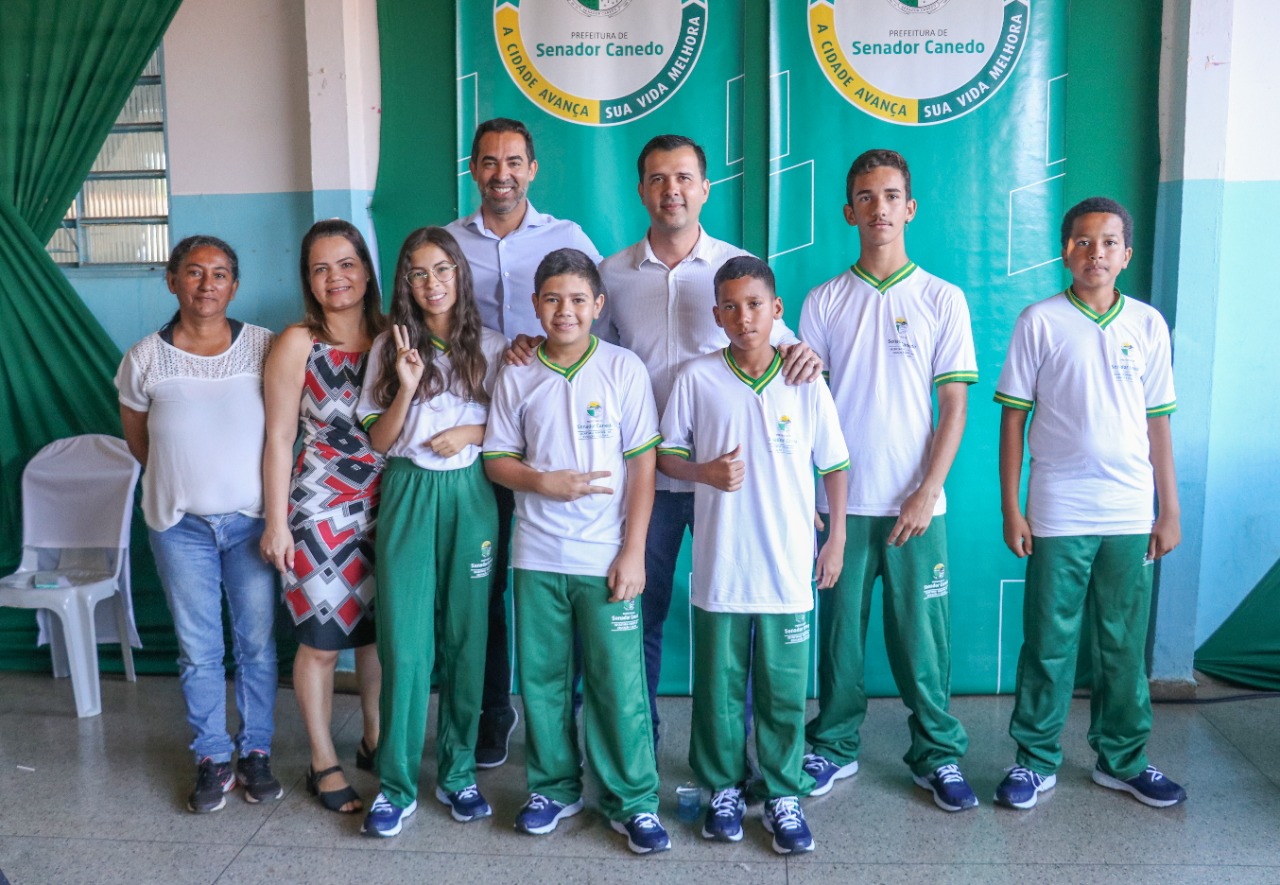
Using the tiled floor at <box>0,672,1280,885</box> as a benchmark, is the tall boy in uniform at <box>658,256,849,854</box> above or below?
above

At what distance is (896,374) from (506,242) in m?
1.01

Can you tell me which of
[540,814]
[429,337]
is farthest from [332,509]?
[540,814]

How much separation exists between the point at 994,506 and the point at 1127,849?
1192 millimetres

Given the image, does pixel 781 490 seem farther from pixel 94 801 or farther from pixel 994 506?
pixel 94 801

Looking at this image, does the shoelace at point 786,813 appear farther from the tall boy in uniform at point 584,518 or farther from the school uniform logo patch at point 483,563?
the school uniform logo patch at point 483,563

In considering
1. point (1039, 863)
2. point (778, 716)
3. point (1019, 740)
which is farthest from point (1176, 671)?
point (778, 716)

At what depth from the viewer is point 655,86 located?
10.2 feet

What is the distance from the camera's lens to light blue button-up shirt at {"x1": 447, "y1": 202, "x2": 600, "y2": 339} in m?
2.58

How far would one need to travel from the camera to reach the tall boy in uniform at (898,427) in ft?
7.72

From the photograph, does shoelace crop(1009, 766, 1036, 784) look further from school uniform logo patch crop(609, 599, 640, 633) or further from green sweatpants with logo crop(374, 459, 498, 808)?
green sweatpants with logo crop(374, 459, 498, 808)

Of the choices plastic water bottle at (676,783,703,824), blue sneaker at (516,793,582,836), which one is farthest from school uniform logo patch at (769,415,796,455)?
blue sneaker at (516,793,582,836)

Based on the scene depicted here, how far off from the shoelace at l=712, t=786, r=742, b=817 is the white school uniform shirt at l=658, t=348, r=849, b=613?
445 millimetres

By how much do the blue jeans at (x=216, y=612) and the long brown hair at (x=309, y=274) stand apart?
50 cm

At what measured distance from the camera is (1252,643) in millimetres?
3240
